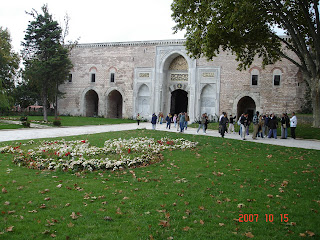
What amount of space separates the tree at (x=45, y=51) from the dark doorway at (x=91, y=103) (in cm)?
829

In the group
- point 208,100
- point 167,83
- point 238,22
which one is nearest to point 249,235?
point 238,22

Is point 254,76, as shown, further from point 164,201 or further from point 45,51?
point 164,201

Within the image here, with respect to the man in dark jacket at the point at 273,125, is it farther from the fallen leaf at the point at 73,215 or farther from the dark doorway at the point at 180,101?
the dark doorway at the point at 180,101

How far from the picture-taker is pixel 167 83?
34094mm

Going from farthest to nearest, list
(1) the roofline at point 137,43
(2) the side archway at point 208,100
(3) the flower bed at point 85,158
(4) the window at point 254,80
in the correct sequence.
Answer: (1) the roofline at point 137,43 → (2) the side archway at point 208,100 → (4) the window at point 254,80 → (3) the flower bed at point 85,158

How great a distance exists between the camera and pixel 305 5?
15422 millimetres

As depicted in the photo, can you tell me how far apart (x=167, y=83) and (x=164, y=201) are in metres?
29.2

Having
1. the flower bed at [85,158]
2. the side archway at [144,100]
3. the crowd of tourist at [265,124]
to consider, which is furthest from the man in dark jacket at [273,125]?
the side archway at [144,100]

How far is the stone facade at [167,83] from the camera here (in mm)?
28531

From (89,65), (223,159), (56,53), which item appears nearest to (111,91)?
(89,65)

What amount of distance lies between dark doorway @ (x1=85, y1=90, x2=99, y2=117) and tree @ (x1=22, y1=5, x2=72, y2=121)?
Answer: 8.29 meters

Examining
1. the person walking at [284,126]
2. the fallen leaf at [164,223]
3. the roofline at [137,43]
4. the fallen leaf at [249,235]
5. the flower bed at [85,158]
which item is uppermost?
the roofline at [137,43]

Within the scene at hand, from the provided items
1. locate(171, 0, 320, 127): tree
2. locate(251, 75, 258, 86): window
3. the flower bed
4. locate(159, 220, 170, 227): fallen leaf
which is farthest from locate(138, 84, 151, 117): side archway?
locate(159, 220, 170, 227): fallen leaf

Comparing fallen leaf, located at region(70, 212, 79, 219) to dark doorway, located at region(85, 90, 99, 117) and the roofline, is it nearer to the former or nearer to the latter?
the roofline
